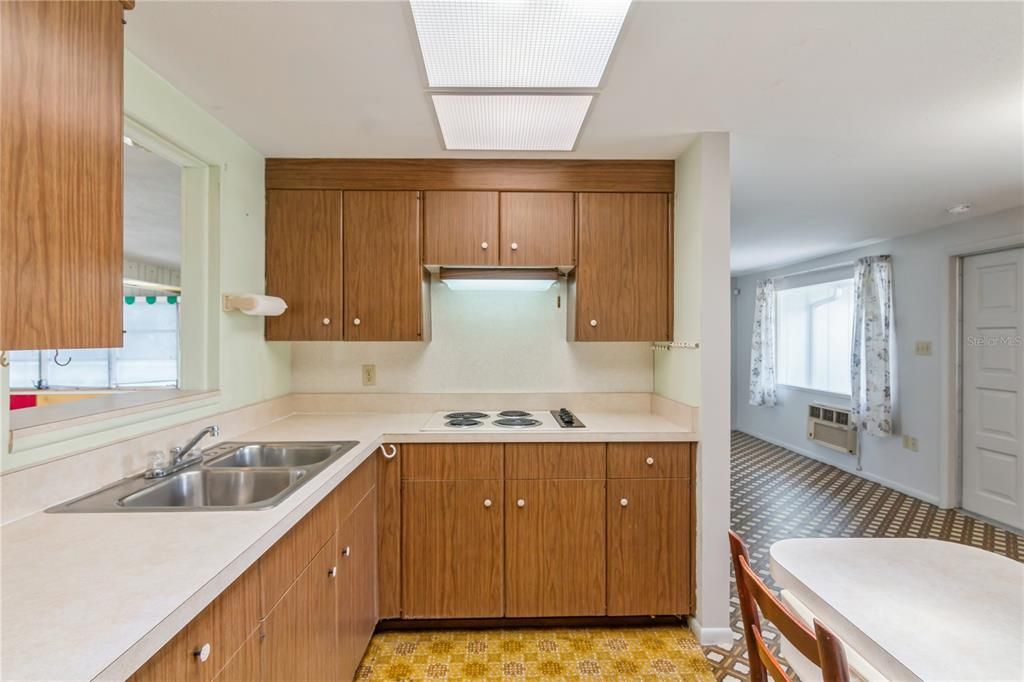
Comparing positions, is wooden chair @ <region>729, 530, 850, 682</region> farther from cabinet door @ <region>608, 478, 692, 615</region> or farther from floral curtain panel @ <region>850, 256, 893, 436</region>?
floral curtain panel @ <region>850, 256, 893, 436</region>

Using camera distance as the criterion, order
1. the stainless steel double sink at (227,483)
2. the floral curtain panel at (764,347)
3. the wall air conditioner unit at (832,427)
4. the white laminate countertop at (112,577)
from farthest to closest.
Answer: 1. the floral curtain panel at (764,347)
2. the wall air conditioner unit at (832,427)
3. the stainless steel double sink at (227,483)
4. the white laminate countertop at (112,577)

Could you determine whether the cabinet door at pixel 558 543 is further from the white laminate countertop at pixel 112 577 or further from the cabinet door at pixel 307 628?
the white laminate countertop at pixel 112 577

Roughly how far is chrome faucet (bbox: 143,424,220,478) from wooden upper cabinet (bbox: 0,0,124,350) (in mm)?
683

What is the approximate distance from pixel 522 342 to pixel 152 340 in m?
4.81

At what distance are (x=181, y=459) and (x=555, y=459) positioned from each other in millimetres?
1491

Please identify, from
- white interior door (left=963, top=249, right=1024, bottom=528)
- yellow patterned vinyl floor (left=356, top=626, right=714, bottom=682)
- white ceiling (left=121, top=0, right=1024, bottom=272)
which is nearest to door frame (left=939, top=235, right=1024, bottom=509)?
white interior door (left=963, top=249, right=1024, bottom=528)

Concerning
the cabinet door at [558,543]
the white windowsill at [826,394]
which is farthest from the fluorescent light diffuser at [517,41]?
the white windowsill at [826,394]

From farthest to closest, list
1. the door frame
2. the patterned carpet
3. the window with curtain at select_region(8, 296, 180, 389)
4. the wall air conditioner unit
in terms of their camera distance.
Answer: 1. the window with curtain at select_region(8, 296, 180, 389)
2. the wall air conditioner unit
3. the door frame
4. the patterned carpet

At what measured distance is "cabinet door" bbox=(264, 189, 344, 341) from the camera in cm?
241

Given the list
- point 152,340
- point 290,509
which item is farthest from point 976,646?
point 152,340

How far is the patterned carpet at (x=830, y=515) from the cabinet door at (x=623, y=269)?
1.53 metres

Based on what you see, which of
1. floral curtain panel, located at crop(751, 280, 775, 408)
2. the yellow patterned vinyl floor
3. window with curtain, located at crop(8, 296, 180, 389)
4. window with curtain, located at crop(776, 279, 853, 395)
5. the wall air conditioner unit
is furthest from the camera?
floral curtain panel, located at crop(751, 280, 775, 408)

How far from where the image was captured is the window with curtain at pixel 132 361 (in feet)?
15.9

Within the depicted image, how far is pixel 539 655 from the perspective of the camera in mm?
2031
